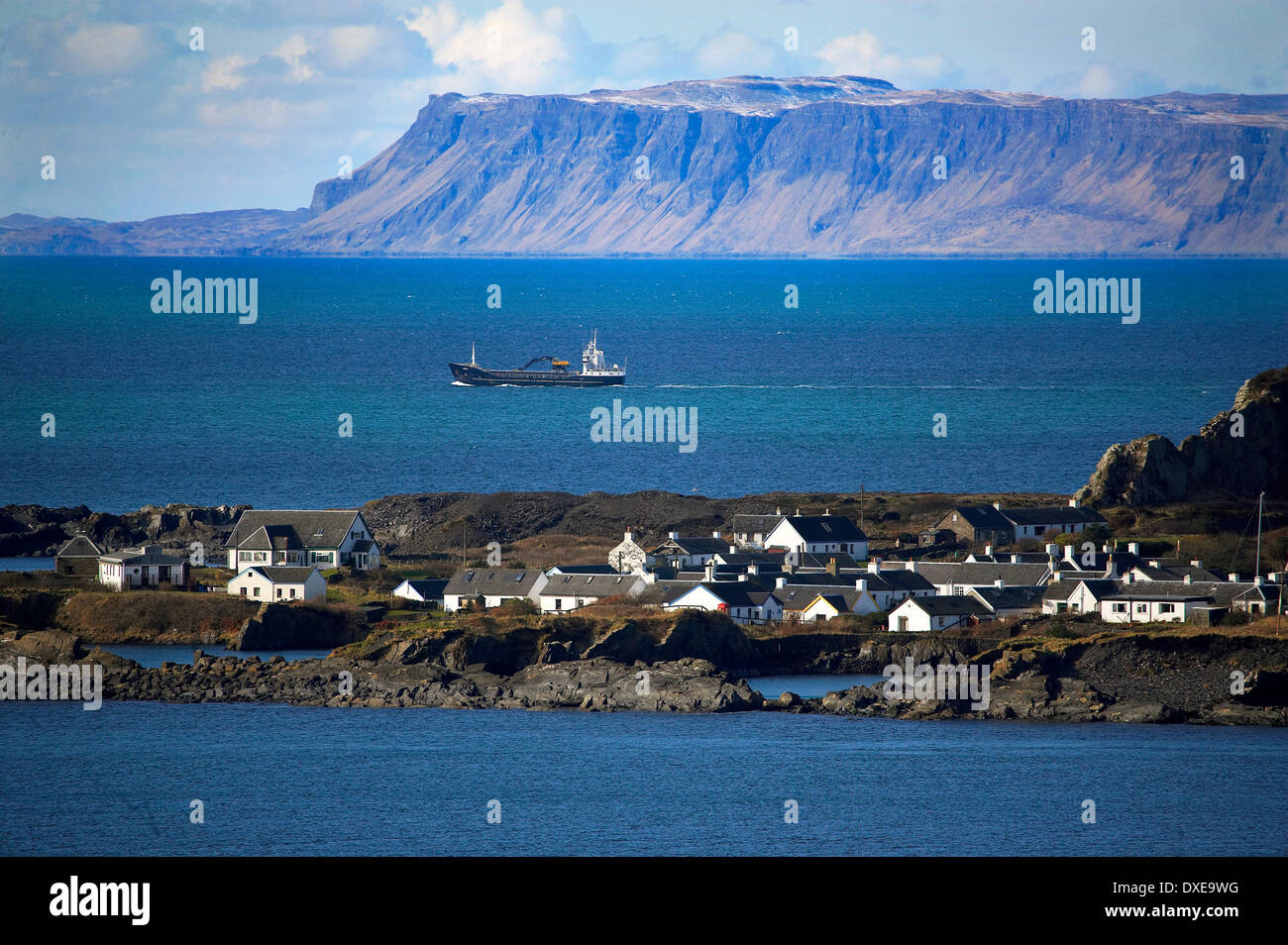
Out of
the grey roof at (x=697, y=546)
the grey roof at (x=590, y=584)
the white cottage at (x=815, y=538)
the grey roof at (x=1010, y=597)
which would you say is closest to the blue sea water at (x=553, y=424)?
the white cottage at (x=815, y=538)

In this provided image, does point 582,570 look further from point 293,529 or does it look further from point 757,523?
point 293,529

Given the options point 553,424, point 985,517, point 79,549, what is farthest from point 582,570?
point 553,424

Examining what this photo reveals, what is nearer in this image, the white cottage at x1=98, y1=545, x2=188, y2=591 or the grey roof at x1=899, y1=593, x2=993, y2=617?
the grey roof at x1=899, y1=593, x2=993, y2=617

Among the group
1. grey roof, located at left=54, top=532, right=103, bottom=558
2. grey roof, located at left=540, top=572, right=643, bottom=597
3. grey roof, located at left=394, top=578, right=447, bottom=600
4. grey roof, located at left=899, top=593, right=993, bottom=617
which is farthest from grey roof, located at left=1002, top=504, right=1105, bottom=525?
grey roof, located at left=54, top=532, right=103, bottom=558

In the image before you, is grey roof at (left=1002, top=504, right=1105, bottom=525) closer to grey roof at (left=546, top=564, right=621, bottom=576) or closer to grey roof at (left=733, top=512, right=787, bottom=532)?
grey roof at (left=733, top=512, right=787, bottom=532)
